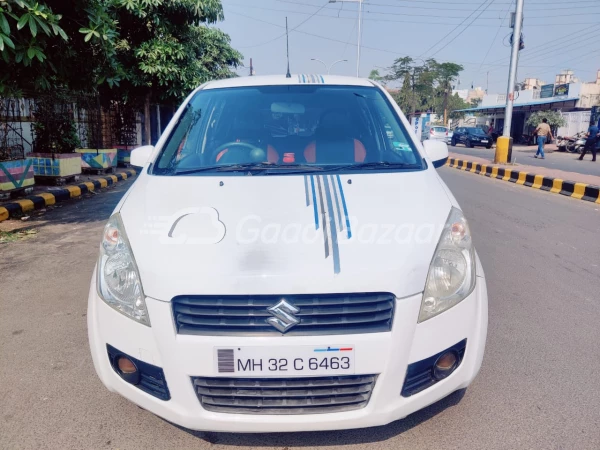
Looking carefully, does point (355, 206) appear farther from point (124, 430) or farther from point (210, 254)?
point (124, 430)

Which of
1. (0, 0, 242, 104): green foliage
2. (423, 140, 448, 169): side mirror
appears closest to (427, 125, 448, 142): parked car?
(0, 0, 242, 104): green foliage

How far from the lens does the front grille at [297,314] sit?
177cm

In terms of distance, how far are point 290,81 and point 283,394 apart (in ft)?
6.87

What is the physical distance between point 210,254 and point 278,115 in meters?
1.41

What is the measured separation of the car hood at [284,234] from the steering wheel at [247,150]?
1.24ft

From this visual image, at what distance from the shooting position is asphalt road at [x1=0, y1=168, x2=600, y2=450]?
2.09 m

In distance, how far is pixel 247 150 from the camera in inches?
111

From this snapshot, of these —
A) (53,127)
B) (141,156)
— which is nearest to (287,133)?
(141,156)

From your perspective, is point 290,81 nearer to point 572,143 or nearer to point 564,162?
point 564,162

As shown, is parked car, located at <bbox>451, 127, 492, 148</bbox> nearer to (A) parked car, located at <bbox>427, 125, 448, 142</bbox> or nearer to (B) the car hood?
(A) parked car, located at <bbox>427, 125, 448, 142</bbox>

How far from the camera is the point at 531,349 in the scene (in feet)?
9.62

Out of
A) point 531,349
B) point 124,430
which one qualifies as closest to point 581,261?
point 531,349

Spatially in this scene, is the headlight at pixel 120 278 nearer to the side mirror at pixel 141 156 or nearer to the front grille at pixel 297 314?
the front grille at pixel 297 314

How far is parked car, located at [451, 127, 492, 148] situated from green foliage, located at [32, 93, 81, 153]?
82.1 ft
